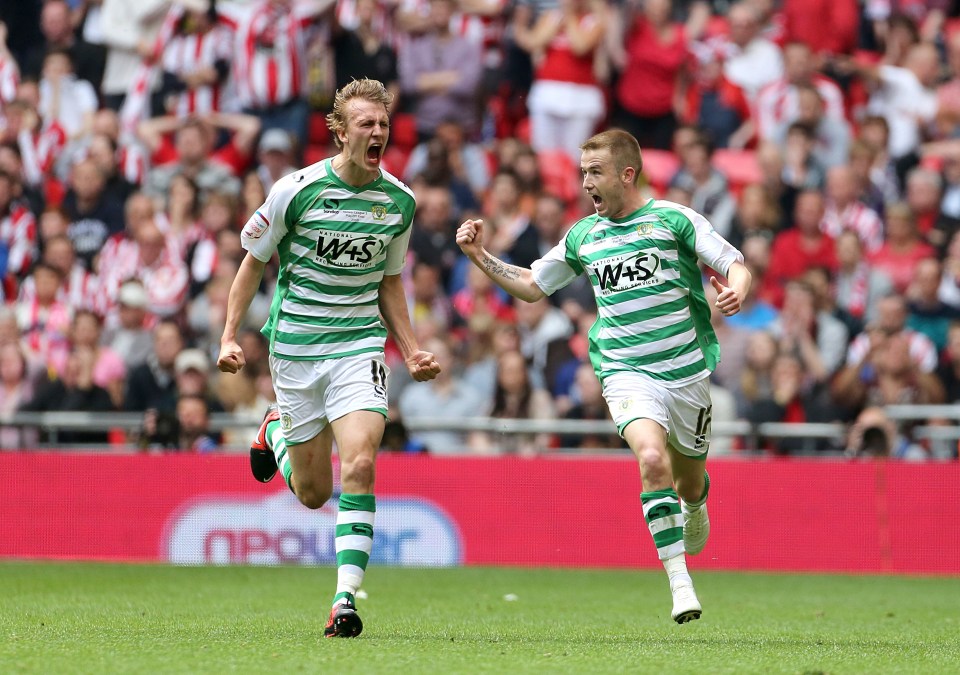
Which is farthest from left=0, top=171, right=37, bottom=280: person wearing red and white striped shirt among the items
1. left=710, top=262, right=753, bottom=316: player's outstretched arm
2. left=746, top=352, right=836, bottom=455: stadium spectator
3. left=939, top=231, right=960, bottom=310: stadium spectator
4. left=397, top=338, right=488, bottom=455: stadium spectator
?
left=710, top=262, right=753, bottom=316: player's outstretched arm

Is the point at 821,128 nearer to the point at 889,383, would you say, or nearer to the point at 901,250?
the point at 901,250

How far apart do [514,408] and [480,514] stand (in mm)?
1072

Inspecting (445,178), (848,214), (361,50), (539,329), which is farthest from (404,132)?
(848,214)

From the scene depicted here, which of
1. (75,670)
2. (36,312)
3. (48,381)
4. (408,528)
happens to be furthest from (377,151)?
(36,312)

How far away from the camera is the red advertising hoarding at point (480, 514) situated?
13750 mm

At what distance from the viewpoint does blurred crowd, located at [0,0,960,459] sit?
14844mm

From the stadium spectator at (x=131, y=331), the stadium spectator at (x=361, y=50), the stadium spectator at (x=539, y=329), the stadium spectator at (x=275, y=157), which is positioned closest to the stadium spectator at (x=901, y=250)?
the stadium spectator at (x=539, y=329)

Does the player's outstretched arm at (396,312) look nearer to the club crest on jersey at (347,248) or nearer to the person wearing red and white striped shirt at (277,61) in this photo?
the club crest on jersey at (347,248)

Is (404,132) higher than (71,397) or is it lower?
higher

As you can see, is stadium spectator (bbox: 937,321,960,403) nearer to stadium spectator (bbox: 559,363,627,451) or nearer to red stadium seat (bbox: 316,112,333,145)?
stadium spectator (bbox: 559,363,627,451)

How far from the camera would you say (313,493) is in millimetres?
8656

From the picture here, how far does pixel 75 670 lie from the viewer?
20.7ft

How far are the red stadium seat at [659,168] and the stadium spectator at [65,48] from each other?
22.3 ft

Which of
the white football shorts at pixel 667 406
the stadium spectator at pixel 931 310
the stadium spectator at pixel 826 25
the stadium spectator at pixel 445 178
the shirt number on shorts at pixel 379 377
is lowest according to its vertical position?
the stadium spectator at pixel 931 310
